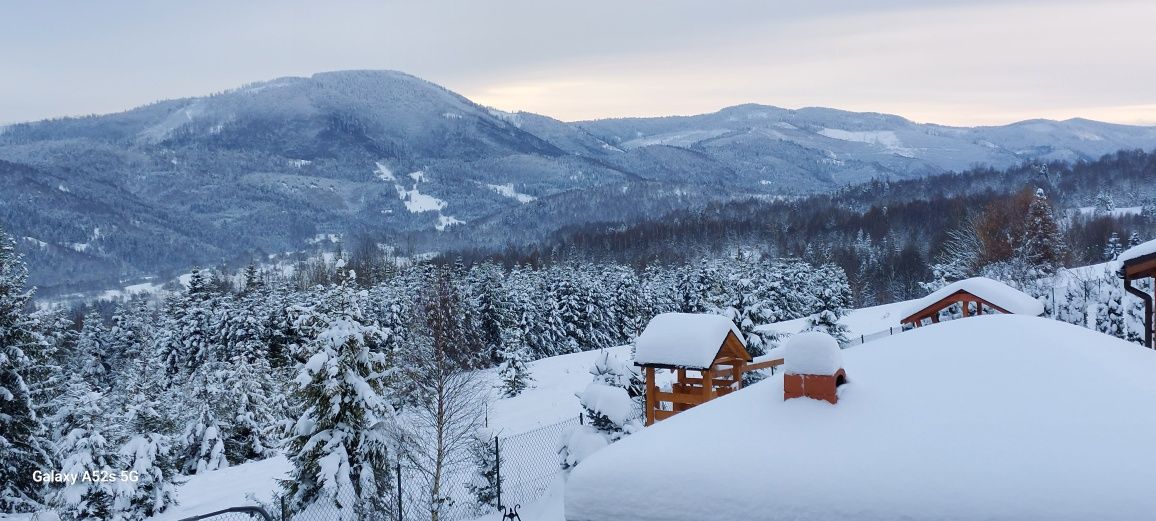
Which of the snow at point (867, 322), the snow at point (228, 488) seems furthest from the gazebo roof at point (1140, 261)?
the snow at point (867, 322)

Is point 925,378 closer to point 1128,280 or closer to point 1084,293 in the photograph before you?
point 1128,280

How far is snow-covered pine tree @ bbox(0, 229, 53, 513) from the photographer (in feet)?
58.7

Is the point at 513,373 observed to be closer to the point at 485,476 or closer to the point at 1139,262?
the point at 485,476

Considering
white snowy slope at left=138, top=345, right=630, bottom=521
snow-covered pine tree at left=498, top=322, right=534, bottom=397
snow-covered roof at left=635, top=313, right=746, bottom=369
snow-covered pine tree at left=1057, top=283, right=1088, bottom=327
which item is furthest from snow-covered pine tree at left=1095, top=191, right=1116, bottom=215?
snow-covered roof at left=635, top=313, right=746, bottom=369

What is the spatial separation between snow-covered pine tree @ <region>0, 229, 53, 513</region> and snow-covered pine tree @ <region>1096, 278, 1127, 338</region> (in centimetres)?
2811

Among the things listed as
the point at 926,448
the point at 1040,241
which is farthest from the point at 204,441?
the point at 1040,241

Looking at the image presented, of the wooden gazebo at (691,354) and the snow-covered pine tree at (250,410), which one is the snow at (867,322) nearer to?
the wooden gazebo at (691,354)

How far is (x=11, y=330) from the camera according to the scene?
60.6ft

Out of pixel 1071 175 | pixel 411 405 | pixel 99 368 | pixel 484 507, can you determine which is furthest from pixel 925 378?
pixel 1071 175

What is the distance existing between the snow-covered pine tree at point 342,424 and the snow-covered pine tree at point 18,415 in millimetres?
7886

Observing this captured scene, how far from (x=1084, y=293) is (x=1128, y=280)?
1765cm

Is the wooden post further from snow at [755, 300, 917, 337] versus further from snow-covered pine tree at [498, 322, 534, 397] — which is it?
snow-covered pine tree at [498, 322, 534, 397]

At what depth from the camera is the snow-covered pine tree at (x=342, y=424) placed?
1458 cm

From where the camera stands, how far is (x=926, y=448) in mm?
5422
